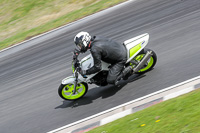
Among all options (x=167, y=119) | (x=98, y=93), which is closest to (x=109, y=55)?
(x=98, y=93)

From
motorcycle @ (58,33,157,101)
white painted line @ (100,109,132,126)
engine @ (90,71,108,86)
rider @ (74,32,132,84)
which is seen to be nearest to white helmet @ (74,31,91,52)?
rider @ (74,32,132,84)

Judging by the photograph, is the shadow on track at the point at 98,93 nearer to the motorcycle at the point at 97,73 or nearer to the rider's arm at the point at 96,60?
the motorcycle at the point at 97,73

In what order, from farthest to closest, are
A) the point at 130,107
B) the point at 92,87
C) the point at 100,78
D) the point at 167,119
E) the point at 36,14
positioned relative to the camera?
the point at 36,14
the point at 92,87
the point at 100,78
the point at 130,107
the point at 167,119

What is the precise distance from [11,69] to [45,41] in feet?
9.71

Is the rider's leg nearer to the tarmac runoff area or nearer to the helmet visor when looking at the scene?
the tarmac runoff area

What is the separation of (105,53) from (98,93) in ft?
4.45

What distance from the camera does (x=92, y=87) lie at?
858 cm

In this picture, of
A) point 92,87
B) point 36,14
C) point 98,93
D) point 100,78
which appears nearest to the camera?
point 100,78

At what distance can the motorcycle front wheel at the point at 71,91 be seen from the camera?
783 centimetres

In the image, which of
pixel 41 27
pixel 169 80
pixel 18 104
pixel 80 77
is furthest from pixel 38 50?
pixel 169 80

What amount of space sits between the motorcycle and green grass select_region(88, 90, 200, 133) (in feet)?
6.52

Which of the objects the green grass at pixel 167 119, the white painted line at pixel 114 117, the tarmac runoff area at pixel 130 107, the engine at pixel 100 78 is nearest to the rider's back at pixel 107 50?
the engine at pixel 100 78

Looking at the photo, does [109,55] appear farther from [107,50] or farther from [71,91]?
[71,91]

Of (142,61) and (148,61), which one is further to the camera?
Result: (148,61)
